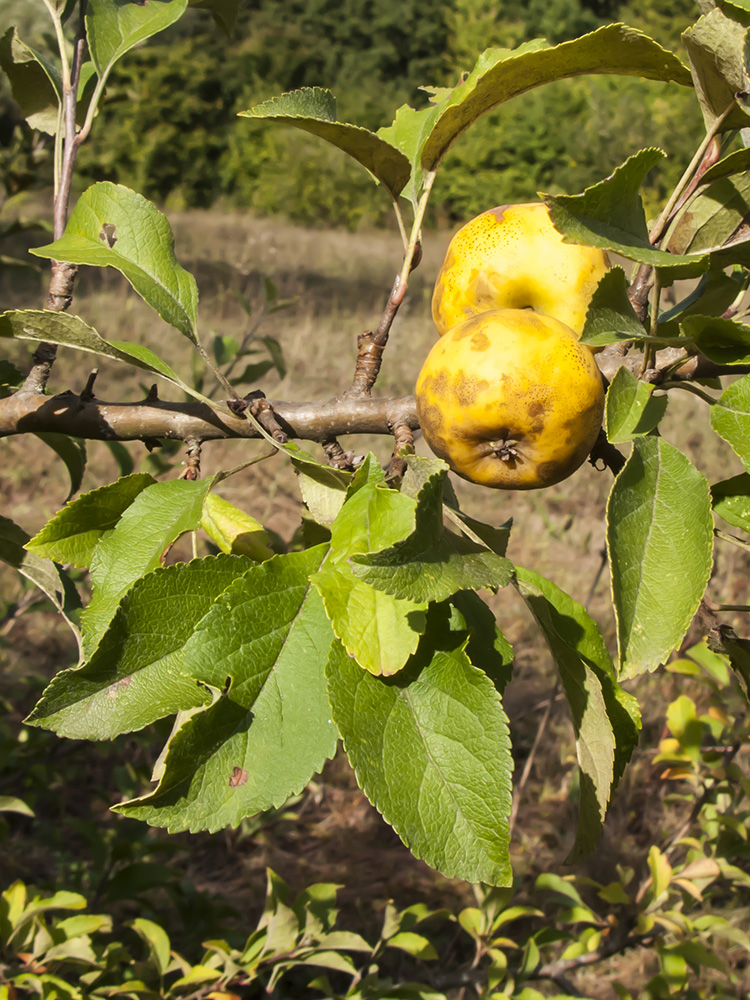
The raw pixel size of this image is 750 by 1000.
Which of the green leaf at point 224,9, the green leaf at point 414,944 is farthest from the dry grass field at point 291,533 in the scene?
the green leaf at point 224,9

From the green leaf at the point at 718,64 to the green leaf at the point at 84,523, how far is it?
1.52 feet

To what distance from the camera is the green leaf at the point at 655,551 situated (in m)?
0.45

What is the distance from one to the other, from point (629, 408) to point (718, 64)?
229 mm

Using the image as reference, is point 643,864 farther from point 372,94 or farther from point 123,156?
point 372,94

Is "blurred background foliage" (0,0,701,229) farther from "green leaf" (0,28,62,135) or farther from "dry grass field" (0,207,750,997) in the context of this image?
"green leaf" (0,28,62,135)

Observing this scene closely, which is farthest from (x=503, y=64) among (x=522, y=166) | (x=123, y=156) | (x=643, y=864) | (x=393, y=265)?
(x=123, y=156)

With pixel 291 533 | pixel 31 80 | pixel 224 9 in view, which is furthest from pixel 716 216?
pixel 291 533

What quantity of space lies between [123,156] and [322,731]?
15198mm

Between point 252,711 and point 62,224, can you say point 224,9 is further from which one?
point 252,711

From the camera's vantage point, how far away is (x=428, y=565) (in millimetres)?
411

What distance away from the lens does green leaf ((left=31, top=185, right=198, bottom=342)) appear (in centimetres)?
61

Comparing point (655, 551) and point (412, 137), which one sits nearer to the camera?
point (655, 551)

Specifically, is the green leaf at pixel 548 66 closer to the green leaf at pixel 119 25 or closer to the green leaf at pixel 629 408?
the green leaf at pixel 629 408

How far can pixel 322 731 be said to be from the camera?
0.48 m
